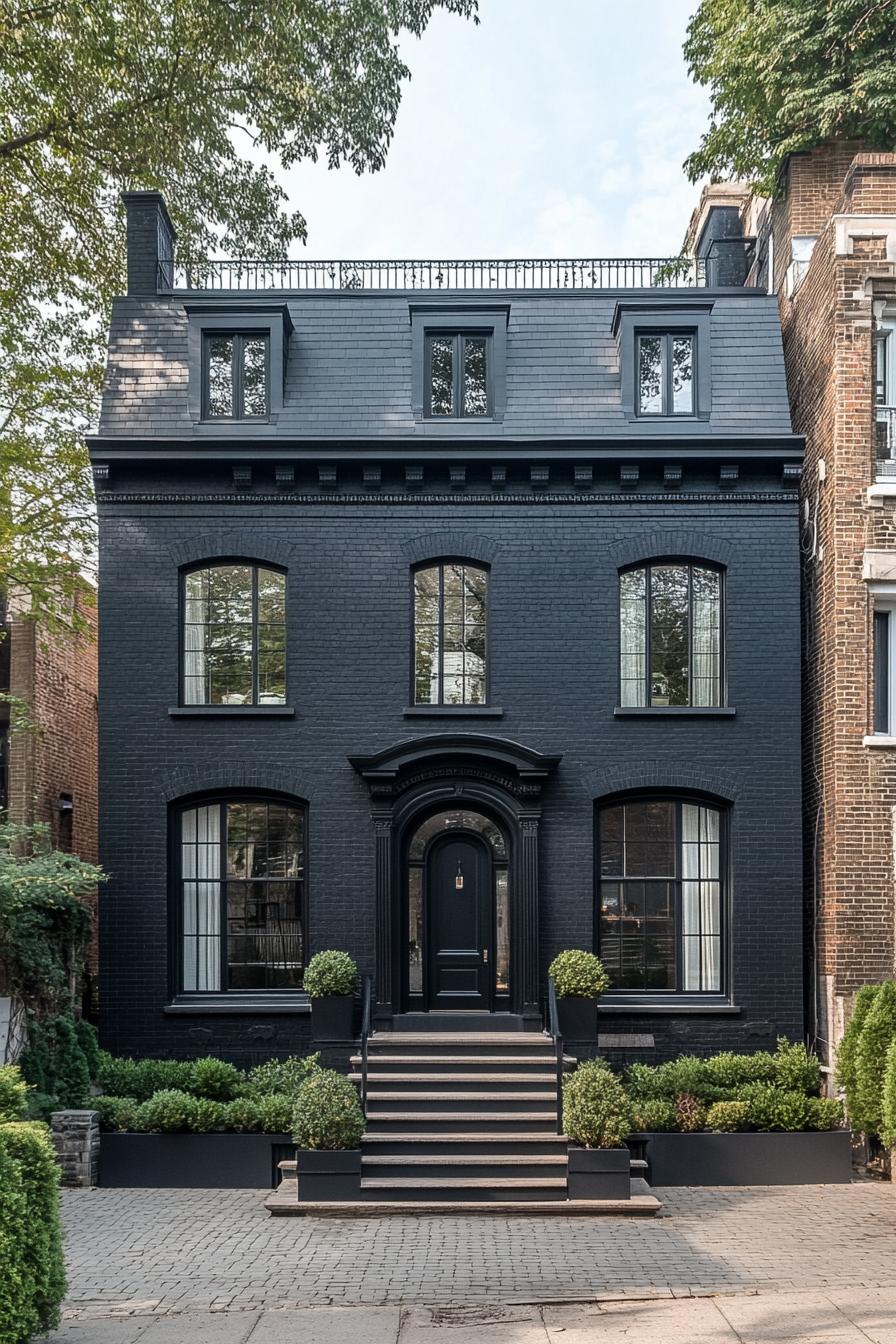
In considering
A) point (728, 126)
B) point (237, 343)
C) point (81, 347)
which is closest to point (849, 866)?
point (237, 343)

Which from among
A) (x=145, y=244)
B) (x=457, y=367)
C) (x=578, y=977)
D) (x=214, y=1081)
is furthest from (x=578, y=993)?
(x=145, y=244)

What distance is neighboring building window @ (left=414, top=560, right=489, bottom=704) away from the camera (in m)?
15.2

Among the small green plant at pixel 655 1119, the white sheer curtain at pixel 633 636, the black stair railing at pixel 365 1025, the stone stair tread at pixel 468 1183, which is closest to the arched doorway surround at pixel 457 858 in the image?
the black stair railing at pixel 365 1025

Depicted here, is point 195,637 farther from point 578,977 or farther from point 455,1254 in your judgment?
point 455,1254

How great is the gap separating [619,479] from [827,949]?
20.2ft

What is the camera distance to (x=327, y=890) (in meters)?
14.8

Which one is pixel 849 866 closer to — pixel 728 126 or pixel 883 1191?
pixel 883 1191

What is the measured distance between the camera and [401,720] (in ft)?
49.2

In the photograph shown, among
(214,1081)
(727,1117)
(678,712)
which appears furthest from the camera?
(678,712)

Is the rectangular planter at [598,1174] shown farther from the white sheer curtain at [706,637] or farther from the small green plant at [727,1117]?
the white sheer curtain at [706,637]

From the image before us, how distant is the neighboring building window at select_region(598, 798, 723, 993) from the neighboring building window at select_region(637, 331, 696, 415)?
4984 mm

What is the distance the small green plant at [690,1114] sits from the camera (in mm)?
12867

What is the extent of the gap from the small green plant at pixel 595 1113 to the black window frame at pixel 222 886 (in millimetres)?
4274

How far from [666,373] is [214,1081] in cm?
1010
